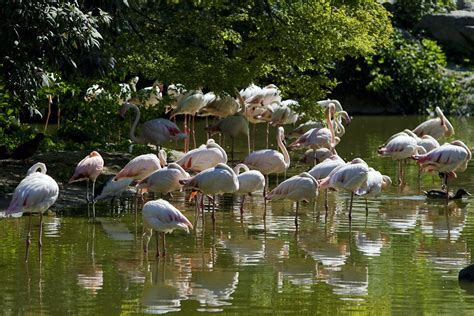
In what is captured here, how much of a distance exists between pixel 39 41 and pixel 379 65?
19.2m

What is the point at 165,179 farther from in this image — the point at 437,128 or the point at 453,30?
the point at 453,30

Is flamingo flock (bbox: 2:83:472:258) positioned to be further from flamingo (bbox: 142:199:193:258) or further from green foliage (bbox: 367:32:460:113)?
green foliage (bbox: 367:32:460:113)

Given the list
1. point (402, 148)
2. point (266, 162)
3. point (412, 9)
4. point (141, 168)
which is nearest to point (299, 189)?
point (266, 162)

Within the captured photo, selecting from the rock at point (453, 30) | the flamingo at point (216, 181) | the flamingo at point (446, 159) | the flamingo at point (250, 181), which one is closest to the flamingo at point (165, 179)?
the flamingo at point (216, 181)

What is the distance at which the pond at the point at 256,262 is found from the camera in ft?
28.8

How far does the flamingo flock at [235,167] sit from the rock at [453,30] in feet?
48.8

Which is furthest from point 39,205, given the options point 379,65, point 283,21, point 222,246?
point 379,65

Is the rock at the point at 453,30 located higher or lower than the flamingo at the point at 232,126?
higher

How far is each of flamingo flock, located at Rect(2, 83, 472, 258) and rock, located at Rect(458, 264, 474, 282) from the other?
2.62 m

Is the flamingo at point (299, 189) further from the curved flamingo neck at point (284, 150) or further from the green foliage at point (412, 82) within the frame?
the green foliage at point (412, 82)

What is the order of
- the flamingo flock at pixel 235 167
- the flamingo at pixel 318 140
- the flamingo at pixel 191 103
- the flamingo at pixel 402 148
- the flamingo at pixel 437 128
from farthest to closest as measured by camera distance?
the flamingo at pixel 191 103 → the flamingo at pixel 437 128 → the flamingo at pixel 318 140 → the flamingo at pixel 402 148 → the flamingo flock at pixel 235 167

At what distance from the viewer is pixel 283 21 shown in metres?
17.1

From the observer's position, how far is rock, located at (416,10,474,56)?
3312 centimetres

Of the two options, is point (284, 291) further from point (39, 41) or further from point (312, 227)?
point (39, 41)
